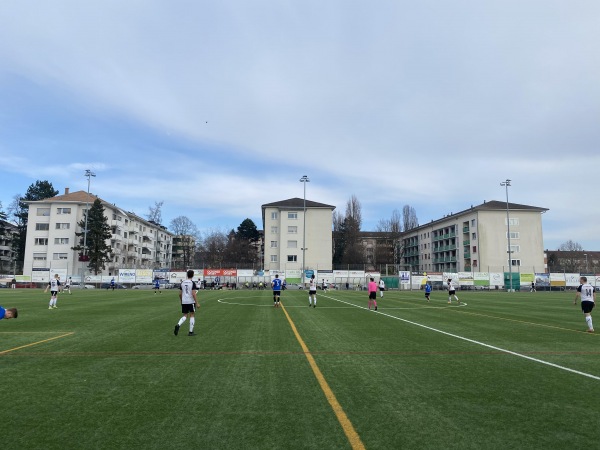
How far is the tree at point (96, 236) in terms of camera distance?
251 ft

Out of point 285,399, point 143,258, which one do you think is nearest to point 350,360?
point 285,399

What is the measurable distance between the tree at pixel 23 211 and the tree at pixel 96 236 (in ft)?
78.1

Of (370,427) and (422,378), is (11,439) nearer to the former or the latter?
(370,427)

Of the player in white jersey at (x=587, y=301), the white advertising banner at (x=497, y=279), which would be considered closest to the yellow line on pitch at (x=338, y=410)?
the player in white jersey at (x=587, y=301)

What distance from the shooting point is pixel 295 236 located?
265 feet

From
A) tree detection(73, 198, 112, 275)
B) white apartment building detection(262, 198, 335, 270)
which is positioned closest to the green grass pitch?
white apartment building detection(262, 198, 335, 270)

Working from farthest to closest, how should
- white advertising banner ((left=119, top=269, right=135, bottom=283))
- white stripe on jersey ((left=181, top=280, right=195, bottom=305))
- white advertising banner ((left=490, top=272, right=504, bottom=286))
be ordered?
white advertising banner ((left=490, top=272, right=504, bottom=286)), white advertising banner ((left=119, top=269, right=135, bottom=283)), white stripe on jersey ((left=181, top=280, right=195, bottom=305))

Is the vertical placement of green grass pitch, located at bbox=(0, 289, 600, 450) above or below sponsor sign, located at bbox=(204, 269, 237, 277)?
below

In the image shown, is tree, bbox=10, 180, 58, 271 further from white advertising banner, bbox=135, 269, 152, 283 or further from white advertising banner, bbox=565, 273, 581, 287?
white advertising banner, bbox=565, 273, 581, 287

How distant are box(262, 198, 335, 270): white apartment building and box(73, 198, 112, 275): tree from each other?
31491 millimetres

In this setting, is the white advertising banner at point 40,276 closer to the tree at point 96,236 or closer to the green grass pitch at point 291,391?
the tree at point 96,236

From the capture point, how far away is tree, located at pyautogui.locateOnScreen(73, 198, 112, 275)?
76438 millimetres

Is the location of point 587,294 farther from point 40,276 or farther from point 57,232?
point 57,232

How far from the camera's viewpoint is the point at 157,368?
25.7ft
